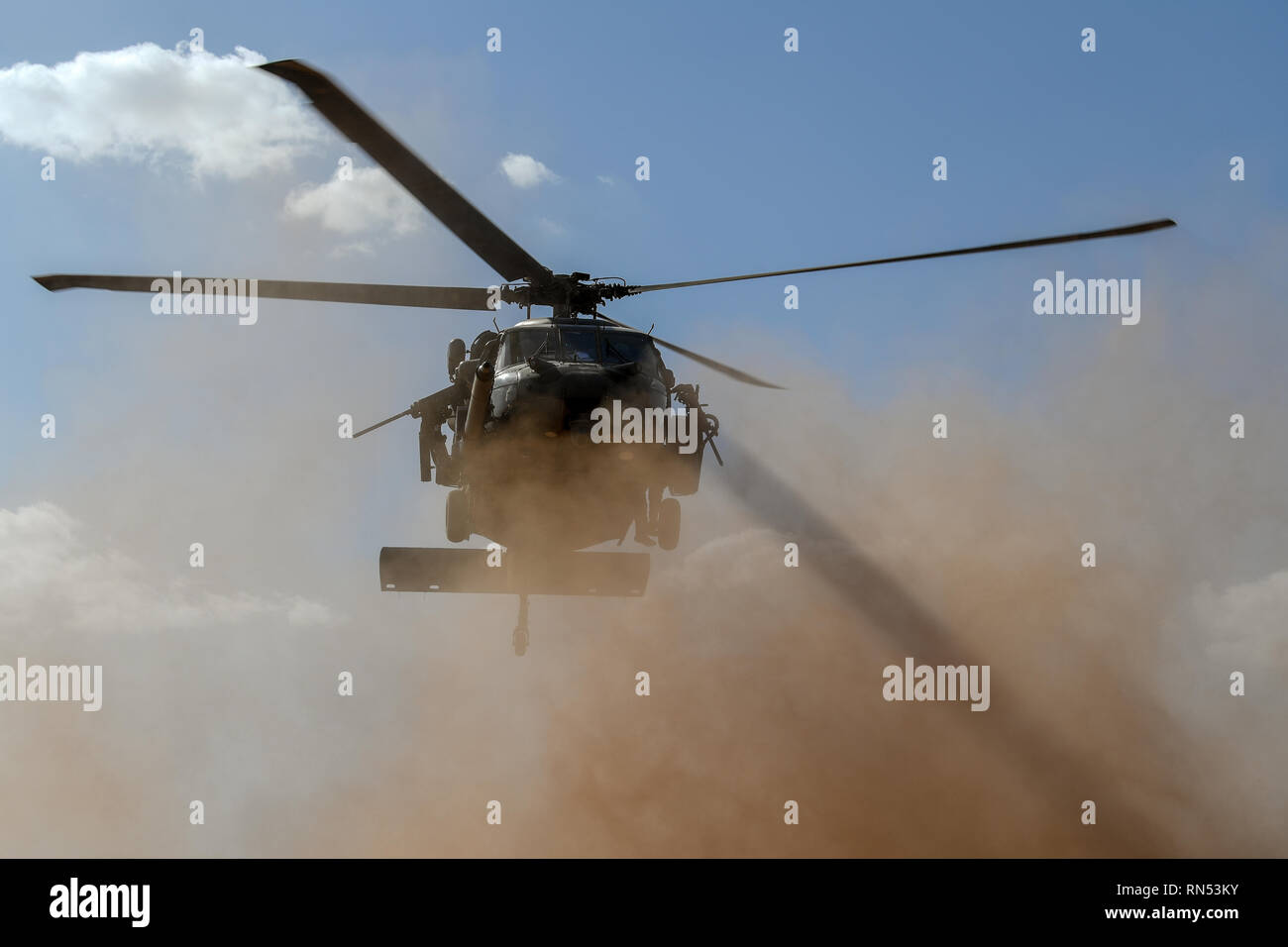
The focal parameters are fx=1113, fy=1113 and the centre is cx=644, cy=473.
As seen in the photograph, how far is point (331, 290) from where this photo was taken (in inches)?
519

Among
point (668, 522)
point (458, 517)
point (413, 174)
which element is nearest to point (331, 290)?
point (413, 174)

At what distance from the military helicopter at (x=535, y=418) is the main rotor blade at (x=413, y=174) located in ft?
0.07

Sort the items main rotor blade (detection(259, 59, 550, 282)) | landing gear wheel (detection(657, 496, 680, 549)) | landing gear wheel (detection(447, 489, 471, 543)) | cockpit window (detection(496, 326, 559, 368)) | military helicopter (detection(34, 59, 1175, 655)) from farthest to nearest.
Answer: landing gear wheel (detection(447, 489, 471, 543)), landing gear wheel (detection(657, 496, 680, 549)), cockpit window (detection(496, 326, 559, 368)), military helicopter (detection(34, 59, 1175, 655)), main rotor blade (detection(259, 59, 550, 282))

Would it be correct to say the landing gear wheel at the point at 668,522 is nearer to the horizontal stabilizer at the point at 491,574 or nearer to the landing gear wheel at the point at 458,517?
the horizontal stabilizer at the point at 491,574

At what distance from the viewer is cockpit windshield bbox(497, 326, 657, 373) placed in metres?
13.1

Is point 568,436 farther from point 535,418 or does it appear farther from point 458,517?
point 458,517

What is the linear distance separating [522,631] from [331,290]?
4.94 m

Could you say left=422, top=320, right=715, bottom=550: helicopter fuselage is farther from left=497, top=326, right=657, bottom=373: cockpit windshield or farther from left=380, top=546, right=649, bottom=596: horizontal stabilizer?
left=380, top=546, right=649, bottom=596: horizontal stabilizer

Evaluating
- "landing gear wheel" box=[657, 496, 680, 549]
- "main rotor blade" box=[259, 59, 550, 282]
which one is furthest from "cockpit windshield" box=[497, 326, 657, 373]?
"landing gear wheel" box=[657, 496, 680, 549]

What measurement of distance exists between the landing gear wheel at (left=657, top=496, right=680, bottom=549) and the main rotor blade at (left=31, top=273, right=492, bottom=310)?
356 cm
